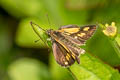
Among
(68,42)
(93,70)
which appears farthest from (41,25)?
(93,70)

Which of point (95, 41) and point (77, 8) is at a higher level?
point (77, 8)

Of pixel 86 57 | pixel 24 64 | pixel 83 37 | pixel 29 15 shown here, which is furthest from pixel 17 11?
pixel 86 57

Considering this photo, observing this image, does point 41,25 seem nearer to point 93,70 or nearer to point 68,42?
point 68,42

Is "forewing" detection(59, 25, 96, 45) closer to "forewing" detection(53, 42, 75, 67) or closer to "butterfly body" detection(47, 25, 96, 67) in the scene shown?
"butterfly body" detection(47, 25, 96, 67)

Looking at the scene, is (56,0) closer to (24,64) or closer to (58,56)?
(24,64)

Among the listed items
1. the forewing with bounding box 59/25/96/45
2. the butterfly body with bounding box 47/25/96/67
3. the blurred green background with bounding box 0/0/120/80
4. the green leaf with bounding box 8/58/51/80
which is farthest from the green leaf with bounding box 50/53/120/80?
the green leaf with bounding box 8/58/51/80

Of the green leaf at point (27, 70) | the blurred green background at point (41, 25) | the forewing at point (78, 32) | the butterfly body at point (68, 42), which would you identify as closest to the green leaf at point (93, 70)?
the butterfly body at point (68, 42)

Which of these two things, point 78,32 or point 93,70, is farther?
point 78,32
